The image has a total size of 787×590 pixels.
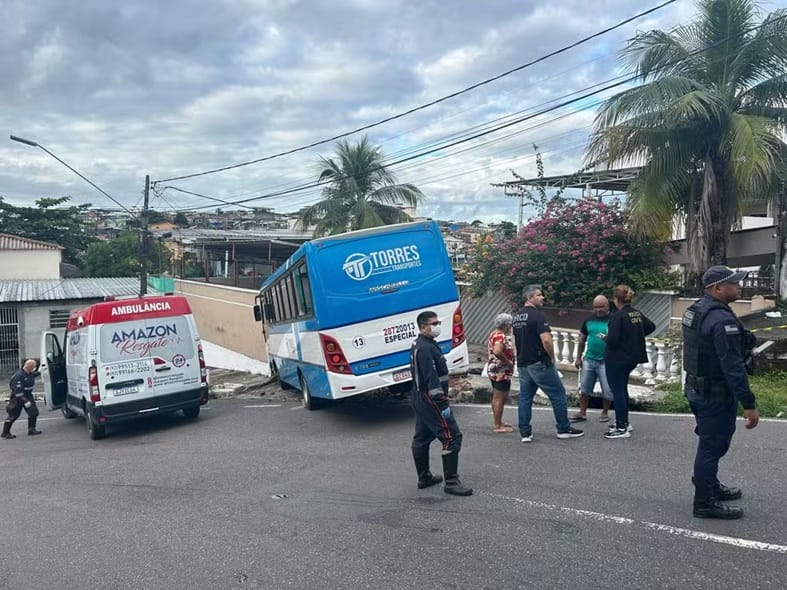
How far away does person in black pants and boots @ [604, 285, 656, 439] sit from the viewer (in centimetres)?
721

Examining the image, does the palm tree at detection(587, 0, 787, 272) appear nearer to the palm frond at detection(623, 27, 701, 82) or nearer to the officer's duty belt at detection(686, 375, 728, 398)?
the palm frond at detection(623, 27, 701, 82)


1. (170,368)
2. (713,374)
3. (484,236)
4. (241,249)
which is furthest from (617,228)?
(241,249)

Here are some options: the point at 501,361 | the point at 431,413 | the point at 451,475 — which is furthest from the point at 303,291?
the point at 451,475

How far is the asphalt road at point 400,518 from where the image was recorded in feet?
14.1

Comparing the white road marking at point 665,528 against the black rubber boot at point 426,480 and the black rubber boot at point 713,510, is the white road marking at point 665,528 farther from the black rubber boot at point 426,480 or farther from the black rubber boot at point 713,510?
the black rubber boot at point 426,480

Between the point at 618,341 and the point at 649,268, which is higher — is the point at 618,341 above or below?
below

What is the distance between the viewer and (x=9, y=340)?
1071 inches

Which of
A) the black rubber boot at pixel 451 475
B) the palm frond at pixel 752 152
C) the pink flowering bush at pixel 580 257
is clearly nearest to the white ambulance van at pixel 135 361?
the pink flowering bush at pixel 580 257

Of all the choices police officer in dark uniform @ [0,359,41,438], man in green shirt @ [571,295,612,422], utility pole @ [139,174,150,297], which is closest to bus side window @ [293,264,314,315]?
man in green shirt @ [571,295,612,422]

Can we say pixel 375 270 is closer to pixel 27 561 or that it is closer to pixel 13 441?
pixel 27 561

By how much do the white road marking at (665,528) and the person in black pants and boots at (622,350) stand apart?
221 cm

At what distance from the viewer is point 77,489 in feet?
24.5

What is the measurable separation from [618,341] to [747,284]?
14.6 metres

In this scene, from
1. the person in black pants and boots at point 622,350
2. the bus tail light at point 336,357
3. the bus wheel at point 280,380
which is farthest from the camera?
the bus wheel at point 280,380
